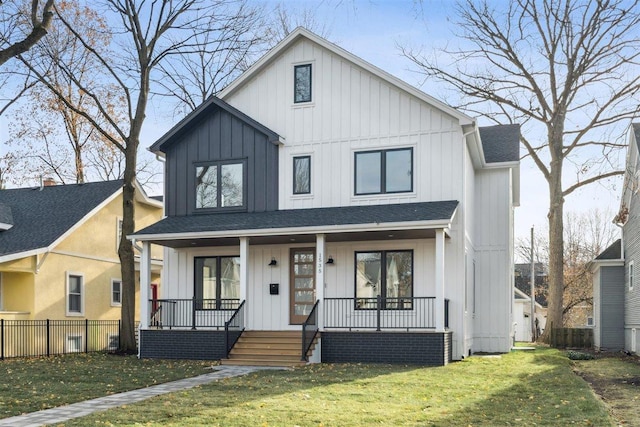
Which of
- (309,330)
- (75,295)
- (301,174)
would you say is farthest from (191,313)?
(75,295)

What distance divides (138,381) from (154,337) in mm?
5463

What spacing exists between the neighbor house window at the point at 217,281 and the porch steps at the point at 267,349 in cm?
171

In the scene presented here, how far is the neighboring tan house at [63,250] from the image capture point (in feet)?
69.9

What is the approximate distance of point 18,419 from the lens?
890 cm

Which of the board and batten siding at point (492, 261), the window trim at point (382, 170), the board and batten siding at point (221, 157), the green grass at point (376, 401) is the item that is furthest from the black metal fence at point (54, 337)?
the board and batten siding at point (492, 261)

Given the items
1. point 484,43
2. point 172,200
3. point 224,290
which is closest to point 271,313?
point 224,290

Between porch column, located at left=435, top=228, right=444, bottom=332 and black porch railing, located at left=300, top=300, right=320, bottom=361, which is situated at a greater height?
porch column, located at left=435, top=228, right=444, bottom=332

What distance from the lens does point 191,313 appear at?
63.1 feet

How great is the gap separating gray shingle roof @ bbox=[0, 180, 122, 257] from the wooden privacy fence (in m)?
18.0

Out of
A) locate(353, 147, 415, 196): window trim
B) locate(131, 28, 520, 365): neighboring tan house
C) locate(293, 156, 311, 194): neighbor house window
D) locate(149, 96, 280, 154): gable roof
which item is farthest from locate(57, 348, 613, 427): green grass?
locate(149, 96, 280, 154): gable roof

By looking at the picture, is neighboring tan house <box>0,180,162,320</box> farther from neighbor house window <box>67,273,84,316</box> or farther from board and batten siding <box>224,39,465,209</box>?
board and batten siding <box>224,39,465,209</box>

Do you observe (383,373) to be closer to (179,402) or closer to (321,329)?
(321,329)

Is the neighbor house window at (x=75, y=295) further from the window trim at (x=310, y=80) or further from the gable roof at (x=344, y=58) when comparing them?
the window trim at (x=310, y=80)

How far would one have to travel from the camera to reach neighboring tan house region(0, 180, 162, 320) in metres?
21.3
